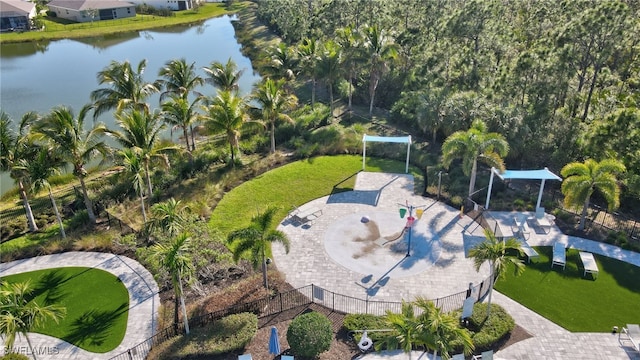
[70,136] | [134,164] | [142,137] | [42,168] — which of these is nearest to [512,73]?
[142,137]

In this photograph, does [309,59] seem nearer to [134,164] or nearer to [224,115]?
[224,115]

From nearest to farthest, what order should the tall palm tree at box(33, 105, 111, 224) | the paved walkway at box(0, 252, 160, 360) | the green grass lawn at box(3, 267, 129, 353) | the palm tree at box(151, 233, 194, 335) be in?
the palm tree at box(151, 233, 194, 335) → the paved walkway at box(0, 252, 160, 360) → the green grass lawn at box(3, 267, 129, 353) → the tall palm tree at box(33, 105, 111, 224)

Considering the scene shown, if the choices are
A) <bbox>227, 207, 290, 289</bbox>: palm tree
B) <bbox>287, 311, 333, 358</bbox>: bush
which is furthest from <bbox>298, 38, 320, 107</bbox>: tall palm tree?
<bbox>287, 311, 333, 358</bbox>: bush

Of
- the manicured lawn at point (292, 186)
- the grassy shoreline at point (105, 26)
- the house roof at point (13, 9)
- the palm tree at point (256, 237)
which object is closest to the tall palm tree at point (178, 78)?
the manicured lawn at point (292, 186)

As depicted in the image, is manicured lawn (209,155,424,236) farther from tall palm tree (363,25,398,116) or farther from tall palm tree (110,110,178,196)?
tall palm tree (363,25,398,116)

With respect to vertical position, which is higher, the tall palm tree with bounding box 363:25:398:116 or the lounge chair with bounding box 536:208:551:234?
the tall palm tree with bounding box 363:25:398:116

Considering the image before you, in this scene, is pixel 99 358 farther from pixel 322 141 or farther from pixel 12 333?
pixel 322 141

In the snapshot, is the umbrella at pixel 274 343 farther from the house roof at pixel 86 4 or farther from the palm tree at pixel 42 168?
the house roof at pixel 86 4
